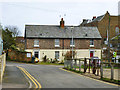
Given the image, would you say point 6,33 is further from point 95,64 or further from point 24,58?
point 95,64

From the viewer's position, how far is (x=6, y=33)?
196ft

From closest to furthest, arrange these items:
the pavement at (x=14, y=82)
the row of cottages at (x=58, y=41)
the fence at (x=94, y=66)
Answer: the pavement at (x=14, y=82), the fence at (x=94, y=66), the row of cottages at (x=58, y=41)

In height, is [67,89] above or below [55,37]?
below

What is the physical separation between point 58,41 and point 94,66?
31.2 m

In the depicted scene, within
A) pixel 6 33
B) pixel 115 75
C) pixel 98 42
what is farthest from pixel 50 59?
pixel 115 75

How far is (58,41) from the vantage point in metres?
51.5

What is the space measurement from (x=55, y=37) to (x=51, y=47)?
239cm

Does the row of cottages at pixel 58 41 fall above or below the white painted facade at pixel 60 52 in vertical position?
above

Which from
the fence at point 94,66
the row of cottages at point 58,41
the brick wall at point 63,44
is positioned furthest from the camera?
the row of cottages at point 58,41

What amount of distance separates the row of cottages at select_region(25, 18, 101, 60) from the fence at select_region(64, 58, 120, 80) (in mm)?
21445

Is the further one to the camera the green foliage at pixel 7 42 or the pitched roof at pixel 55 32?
the green foliage at pixel 7 42

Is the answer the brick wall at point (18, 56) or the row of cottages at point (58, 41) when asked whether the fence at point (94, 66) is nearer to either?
the brick wall at point (18, 56)

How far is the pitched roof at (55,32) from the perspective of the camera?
51000 mm

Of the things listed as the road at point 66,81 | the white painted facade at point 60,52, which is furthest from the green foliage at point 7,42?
the road at point 66,81
